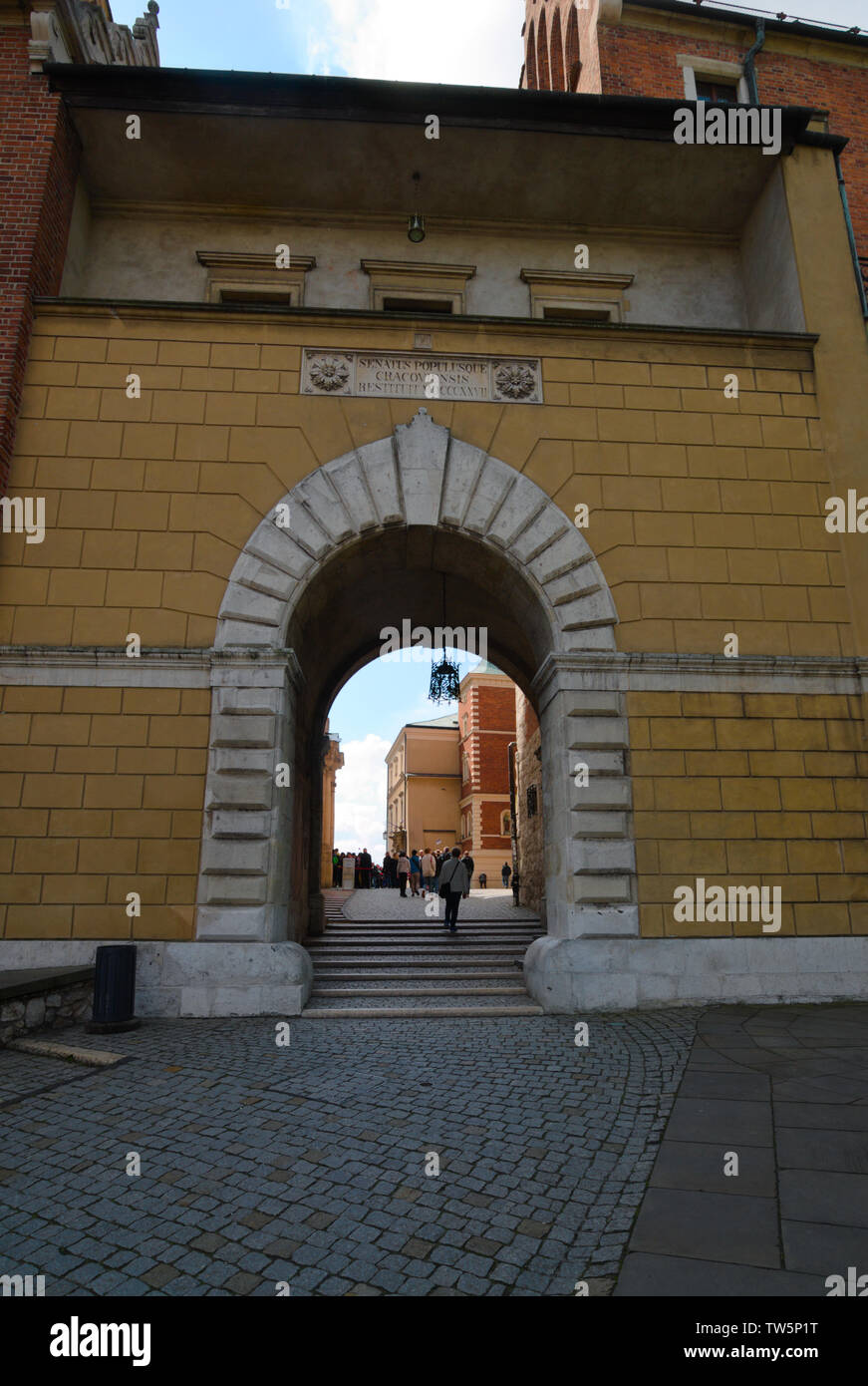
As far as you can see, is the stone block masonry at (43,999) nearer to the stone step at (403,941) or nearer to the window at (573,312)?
the stone step at (403,941)

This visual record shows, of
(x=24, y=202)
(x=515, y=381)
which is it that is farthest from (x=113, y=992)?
(x=24, y=202)

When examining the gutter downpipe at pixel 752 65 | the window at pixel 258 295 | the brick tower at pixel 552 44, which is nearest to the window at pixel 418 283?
the window at pixel 258 295

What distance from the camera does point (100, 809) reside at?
749cm

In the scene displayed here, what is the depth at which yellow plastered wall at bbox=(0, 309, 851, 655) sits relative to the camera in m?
8.08

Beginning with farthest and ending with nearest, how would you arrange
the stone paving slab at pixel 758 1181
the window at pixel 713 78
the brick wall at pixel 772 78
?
the window at pixel 713 78, the brick wall at pixel 772 78, the stone paving slab at pixel 758 1181

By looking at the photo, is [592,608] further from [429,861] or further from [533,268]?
[429,861]

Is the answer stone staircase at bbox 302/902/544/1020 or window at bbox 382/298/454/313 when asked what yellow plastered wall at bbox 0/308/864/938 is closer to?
stone staircase at bbox 302/902/544/1020

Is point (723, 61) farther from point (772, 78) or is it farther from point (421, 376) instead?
point (421, 376)

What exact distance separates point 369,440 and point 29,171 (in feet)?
17.0

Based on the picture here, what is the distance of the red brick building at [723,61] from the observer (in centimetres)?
1356

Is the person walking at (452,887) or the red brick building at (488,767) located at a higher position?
the red brick building at (488,767)

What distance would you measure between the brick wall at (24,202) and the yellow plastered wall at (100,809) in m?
2.76
